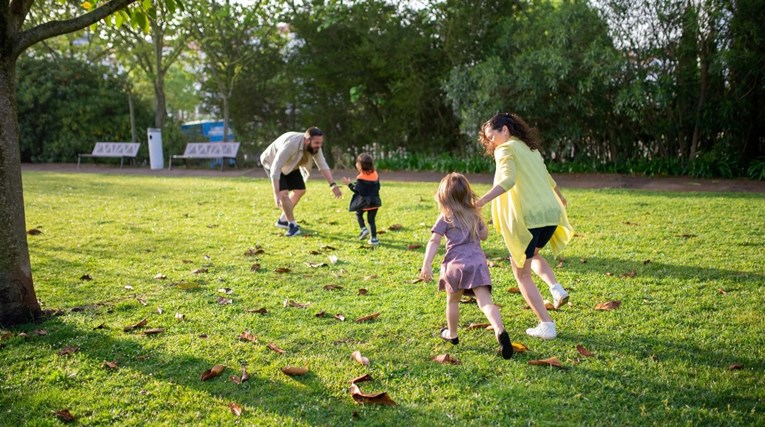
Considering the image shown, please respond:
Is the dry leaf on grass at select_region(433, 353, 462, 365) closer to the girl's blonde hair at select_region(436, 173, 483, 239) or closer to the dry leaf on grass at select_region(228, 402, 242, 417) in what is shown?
the girl's blonde hair at select_region(436, 173, 483, 239)

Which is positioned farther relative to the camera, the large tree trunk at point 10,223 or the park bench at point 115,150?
the park bench at point 115,150

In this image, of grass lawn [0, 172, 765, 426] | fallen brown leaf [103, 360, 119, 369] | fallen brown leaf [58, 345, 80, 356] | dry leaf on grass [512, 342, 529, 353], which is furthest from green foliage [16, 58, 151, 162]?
dry leaf on grass [512, 342, 529, 353]

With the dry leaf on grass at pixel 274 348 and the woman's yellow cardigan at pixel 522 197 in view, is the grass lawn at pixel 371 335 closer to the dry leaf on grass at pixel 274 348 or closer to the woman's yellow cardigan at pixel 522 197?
the dry leaf on grass at pixel 274 348

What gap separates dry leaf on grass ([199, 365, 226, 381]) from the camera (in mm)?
3738

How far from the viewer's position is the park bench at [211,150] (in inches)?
885

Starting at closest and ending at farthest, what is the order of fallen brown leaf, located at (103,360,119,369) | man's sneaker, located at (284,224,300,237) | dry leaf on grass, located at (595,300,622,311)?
fallen brown leaf, located at (103,360,119,369), dry leaf on grass, located at (595,300,622,311), man's sneaker, located at (284,224,300,237)

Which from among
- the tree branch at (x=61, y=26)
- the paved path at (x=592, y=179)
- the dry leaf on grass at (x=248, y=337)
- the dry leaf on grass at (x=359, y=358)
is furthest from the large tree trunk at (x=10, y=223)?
the paved path at (x=592, y=179)

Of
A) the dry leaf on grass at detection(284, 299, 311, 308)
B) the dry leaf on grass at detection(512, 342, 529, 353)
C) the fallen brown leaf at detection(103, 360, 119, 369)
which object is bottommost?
the fallen brown leaf at detection(103, 360, 119, 369)

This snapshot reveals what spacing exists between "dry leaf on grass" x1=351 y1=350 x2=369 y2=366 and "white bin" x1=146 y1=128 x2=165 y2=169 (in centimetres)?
2128

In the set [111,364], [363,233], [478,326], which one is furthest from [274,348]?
[363,233]

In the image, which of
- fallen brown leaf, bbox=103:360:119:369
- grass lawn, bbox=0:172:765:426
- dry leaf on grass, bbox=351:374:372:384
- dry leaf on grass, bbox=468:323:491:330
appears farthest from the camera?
dry leaf on grass, bbox=468:323:491:330

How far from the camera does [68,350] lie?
4.20 meters

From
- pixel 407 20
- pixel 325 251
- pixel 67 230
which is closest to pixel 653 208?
pixel 325 251

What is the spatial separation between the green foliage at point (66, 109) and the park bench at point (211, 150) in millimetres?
3872
